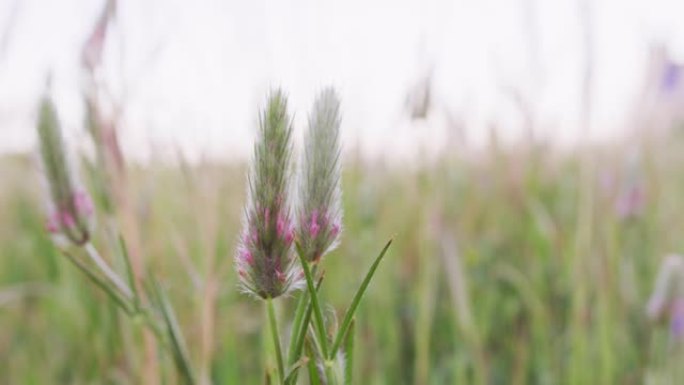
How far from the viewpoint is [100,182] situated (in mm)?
1014

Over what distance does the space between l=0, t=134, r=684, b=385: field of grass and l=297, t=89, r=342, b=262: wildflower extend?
427 mm

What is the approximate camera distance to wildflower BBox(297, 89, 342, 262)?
1.55 ft

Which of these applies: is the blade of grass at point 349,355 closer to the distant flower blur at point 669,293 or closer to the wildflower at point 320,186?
the wildflower at point 320,186

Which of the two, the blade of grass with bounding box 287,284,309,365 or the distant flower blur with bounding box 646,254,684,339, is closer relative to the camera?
the blade of grass with bounding box 287,284,309,365

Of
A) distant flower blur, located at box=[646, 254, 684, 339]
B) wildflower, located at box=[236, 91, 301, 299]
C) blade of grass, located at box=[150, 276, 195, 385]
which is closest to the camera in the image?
wildflower, located at box=[236, 91, 301, 299]

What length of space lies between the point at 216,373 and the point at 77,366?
288mm

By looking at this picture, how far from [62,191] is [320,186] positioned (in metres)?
0.32

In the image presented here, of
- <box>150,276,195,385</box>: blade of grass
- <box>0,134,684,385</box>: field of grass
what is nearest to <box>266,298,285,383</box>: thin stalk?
<box>150,276,195,385</box>: blade of grass

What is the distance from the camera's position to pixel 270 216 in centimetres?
A: 45

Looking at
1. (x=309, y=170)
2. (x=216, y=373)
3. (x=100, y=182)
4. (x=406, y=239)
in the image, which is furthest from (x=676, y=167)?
(x=309, y=170)

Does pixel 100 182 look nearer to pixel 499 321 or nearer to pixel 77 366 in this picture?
pixel 77 366

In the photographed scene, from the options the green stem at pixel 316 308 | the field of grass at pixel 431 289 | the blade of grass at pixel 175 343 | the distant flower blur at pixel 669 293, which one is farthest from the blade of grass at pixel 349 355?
the distant flower blur at pixel 669 293

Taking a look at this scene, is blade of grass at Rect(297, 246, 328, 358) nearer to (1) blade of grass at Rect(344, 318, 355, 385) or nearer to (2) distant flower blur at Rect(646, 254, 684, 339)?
(1) blade of grass at Rect(344, 318, 355, 385)

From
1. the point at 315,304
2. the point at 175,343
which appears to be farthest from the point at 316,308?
the point at 175,343
